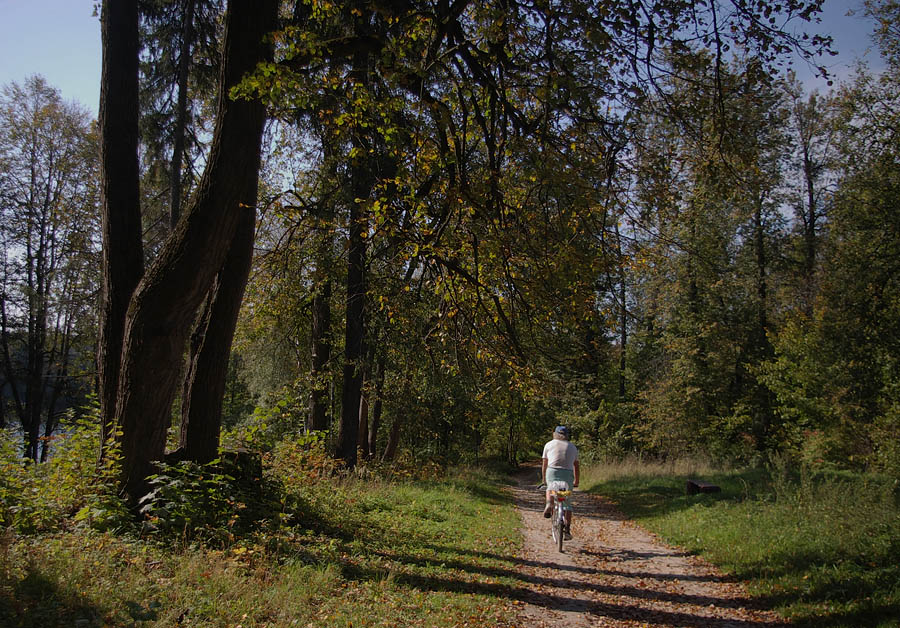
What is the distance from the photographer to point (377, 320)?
11859 millimetres

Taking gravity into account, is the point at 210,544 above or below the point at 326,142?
below

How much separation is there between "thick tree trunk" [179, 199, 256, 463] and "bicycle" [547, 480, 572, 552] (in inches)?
210

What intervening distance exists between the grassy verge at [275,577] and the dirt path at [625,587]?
52 centimetres

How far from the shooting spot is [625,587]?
272 inches

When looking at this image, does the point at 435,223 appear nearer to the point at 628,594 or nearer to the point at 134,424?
the point at 134,424

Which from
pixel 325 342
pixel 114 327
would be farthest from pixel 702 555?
pixel 325 342

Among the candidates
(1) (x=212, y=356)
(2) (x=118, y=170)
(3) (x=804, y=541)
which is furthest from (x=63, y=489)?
(3) (x=804, y=541)

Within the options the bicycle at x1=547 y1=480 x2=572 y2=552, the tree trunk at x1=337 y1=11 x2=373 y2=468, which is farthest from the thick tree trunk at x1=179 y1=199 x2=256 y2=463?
the bicycle at x1=547 y1=480 x2=572 y2=552

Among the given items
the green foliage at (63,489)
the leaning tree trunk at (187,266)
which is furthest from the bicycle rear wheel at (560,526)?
the green foliage at (63,489)

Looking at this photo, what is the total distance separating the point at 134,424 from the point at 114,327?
1290 millimetres

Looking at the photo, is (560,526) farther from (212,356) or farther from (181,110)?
(181,110)

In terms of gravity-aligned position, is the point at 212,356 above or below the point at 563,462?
above

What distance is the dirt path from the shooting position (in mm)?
5742

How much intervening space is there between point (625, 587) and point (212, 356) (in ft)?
20.7
